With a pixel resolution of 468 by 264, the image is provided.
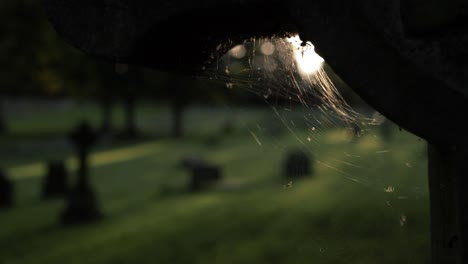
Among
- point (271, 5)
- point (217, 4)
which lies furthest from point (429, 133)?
point (217, 4)

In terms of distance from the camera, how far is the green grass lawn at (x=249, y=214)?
13.6ft

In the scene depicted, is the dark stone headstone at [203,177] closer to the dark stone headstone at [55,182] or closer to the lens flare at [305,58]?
the dark stone headstone at [55,182]

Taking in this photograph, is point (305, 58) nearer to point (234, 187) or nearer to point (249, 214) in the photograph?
point (249, 214)

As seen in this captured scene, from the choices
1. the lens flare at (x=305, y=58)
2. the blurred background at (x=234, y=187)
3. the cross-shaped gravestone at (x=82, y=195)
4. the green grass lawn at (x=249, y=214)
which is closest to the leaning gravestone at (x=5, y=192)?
the blurred background at (x=234, y=187)

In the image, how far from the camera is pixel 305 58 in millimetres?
2781

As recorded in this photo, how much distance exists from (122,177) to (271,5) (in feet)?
53.0

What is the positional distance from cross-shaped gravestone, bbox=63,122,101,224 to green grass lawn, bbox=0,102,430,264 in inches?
12.6

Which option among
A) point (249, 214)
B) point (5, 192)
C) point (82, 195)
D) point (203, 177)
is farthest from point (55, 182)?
point (249, 214)

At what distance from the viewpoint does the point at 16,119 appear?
44312 millimetres

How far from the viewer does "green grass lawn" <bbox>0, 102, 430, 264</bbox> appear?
4156 millimetres

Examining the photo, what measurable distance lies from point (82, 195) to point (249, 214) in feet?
11.6

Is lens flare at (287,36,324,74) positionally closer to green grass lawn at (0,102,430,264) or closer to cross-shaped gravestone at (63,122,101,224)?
green grass lawn at (0,102,430,264)

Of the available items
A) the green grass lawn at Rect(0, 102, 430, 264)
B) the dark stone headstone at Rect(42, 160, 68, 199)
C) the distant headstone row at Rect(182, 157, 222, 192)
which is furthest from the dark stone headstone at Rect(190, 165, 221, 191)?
the dark stone headstone at Rect(42, 160, 68, 199)

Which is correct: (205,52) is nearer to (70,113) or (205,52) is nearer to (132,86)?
(132,86)
